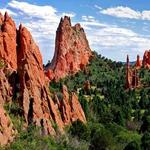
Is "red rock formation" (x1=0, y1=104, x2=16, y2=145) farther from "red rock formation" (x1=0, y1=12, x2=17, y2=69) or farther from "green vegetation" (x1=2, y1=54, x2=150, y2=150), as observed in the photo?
"red rock formation" (x1=0, y1=12, x2=17, y2=69)

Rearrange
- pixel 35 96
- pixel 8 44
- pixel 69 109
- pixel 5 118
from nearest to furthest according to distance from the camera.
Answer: pixel 5 118 < pixel 35 96 < pixel 69 109 < pixel 8 44

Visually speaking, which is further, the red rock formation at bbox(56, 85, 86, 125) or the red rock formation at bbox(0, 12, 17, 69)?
the red rock formation at bbox(0, 12, 17, 69)

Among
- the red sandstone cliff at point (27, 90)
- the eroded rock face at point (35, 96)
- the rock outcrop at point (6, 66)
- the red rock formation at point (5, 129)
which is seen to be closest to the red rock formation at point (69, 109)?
the red sandstone cliff at point (27, 90)

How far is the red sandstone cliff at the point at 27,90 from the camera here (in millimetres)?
84500

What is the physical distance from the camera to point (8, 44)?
10500 cm

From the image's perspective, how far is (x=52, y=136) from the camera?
84.9 m

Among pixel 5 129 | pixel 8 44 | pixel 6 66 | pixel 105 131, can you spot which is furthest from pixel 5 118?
pixel 8 44

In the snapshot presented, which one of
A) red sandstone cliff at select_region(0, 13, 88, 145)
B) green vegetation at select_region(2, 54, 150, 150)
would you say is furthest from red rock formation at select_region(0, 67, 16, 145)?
green vegetation at select_region(2, 54, 150, 150)

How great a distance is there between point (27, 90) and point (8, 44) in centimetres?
2009

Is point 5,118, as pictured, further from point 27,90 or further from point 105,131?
point 105,131

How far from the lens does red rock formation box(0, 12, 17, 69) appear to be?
341 ft

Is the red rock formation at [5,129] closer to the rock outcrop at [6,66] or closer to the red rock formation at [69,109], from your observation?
the rock outcrop at [6,66]

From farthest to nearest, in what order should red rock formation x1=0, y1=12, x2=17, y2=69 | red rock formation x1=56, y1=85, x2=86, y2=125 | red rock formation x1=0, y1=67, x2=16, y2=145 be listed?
red rock formation x1=0, y1=12, x2=17, y2=69 → red rock formation x1=56, y1=85, x2=86, y2=125 → red rock formation x1=0, y1=67, x2=16, y2=145

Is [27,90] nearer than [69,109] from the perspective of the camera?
Yes
